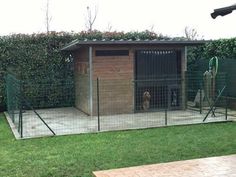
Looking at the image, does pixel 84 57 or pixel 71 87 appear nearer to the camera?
pixel 84 57

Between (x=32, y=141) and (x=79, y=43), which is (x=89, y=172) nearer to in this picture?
(x=32, y=141)

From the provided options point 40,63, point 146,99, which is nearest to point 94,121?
point 146,99

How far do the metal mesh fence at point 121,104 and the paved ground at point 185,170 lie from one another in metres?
4.12

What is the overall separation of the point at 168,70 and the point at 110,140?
19.8 feet

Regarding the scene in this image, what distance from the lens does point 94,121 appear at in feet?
41.1

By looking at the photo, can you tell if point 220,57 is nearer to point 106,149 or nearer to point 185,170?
point 106,149

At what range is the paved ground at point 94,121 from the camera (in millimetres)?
11094

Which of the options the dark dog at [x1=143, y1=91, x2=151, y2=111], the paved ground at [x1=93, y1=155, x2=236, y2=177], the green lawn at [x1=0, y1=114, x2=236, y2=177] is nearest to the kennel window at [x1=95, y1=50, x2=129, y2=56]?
the dark dog at [x1=143, y1=91, x2=151, y2=111]

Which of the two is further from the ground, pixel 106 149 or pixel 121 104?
pixel 121 104

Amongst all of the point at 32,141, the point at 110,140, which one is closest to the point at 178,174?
the point at 110,140

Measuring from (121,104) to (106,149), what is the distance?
5.51 meters

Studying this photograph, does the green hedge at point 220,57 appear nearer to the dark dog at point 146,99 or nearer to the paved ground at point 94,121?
the paved ground at point 94,121

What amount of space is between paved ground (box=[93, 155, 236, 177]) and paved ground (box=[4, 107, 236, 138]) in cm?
400

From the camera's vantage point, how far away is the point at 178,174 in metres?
6.48
